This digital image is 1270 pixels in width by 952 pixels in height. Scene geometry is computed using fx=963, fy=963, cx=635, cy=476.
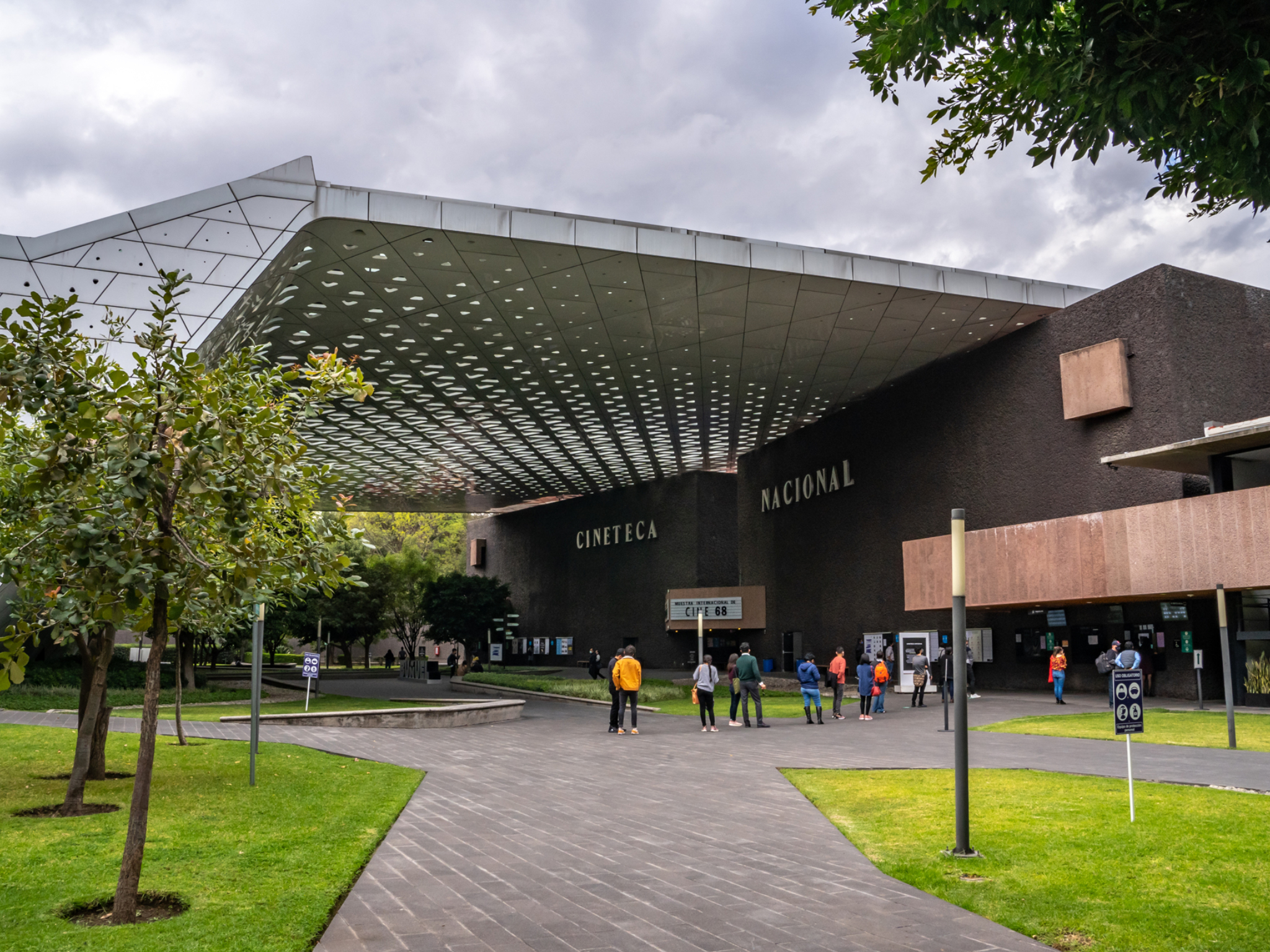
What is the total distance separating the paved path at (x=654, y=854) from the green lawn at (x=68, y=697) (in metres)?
10.4

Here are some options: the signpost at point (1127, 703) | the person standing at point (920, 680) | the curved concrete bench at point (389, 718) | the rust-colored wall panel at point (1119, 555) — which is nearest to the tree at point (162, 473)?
the signpost at point (1127, 703)

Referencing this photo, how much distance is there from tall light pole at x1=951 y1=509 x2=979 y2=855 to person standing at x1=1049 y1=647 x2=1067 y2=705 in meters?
16.1

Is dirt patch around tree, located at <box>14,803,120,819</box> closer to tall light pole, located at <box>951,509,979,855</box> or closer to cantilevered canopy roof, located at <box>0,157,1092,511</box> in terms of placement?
tall light pole, located at <box>951,509,979,855</box>

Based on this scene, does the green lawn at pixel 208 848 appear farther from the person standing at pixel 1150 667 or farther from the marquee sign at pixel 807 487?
the marquee sign at pixel 807 487

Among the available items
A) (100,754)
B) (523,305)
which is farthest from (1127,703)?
(523,305)

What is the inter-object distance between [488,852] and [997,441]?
22134 millimetres

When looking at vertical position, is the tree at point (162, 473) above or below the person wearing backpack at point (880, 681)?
above

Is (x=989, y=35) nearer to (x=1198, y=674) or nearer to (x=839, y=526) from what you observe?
(x=1198, y=674)

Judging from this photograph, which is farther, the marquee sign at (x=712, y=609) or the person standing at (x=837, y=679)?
the marquee sign at (x=712, y=609)

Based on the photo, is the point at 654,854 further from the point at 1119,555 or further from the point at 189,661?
the point at 189,661

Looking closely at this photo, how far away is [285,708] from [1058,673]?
1863 cm

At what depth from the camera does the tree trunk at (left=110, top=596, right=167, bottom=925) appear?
5.20m

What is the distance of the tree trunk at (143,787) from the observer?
205 inches

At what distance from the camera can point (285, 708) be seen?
80.3 ft
